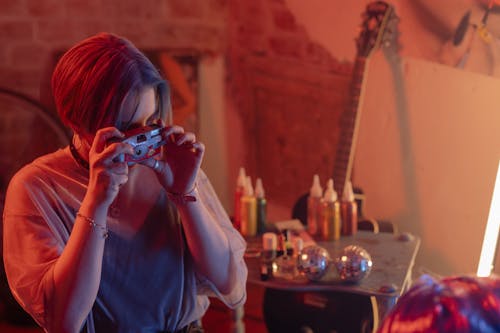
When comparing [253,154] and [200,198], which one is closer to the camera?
[200,198]

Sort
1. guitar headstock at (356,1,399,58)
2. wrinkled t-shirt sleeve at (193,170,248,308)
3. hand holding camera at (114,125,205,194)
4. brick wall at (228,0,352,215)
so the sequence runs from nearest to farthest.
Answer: hand holding camera at (114,125,205,194)
wrinkled t-shirt sleeve at (193,170,248,308)
guitar headstock at (356,1,399,58)
brick wall at (228,0,352,215)

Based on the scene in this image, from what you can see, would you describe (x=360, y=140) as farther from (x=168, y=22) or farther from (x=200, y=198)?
(x=200, y=198)

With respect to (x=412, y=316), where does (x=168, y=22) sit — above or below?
above

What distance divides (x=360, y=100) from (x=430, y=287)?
1.94 meters

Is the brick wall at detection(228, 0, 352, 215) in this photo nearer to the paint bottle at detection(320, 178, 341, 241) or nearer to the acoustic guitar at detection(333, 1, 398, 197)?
the acoustic guitar at detection(333, 1, 398, 197)

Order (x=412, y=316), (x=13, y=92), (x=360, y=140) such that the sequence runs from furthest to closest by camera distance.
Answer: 1. (x=13, y=92)
2. (x=360, y=140)
3. (x=412, y=316)

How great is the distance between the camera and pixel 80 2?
3090 mm

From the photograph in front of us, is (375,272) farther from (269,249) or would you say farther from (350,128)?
(350,128)

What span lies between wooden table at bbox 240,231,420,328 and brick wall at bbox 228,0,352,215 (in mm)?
802

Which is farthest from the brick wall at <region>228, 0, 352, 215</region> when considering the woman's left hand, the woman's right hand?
the woman's right hand

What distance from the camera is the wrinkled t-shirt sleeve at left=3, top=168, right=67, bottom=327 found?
3.93 feet

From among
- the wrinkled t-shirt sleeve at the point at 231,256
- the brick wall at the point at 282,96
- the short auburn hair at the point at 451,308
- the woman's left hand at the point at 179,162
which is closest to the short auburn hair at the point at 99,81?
the woman's left hand at the point at 179,162

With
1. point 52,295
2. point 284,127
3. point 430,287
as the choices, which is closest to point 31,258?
point 52,295

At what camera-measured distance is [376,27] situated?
254 cm
